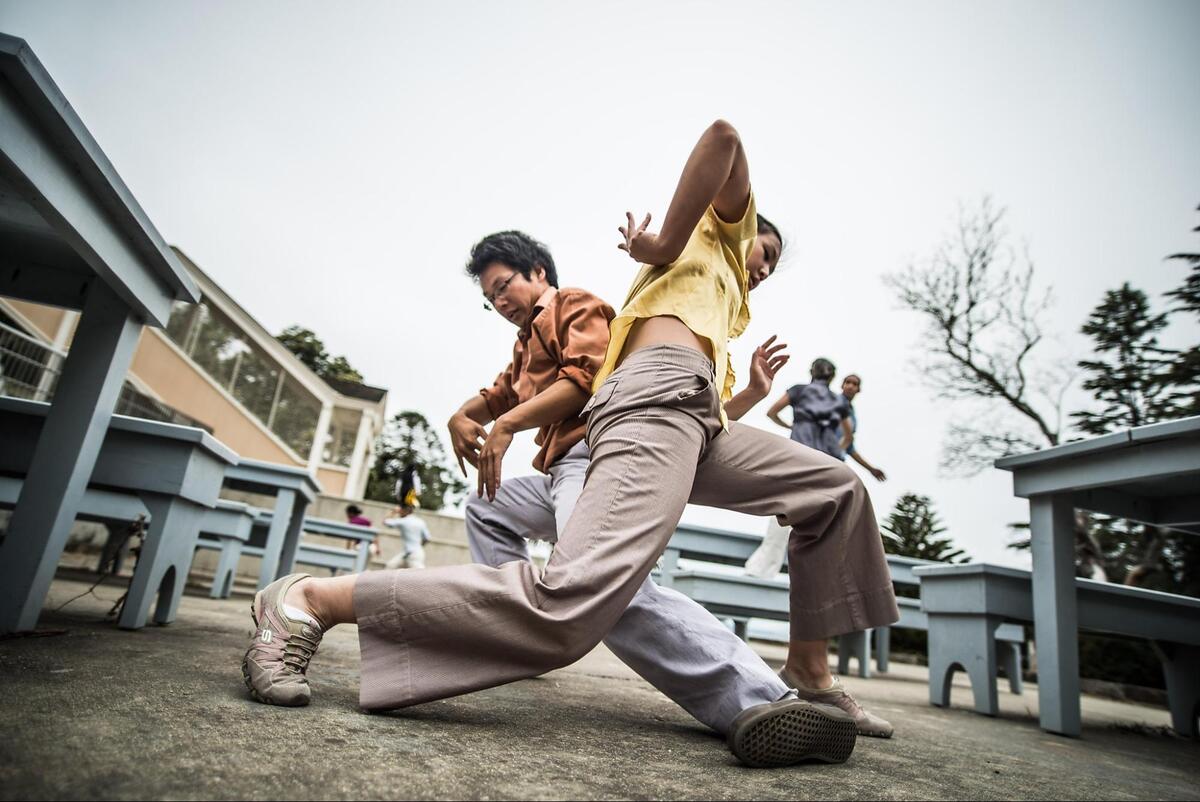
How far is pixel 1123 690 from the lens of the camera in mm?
7367

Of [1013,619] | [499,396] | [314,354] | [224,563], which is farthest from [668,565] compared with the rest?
[314,354]

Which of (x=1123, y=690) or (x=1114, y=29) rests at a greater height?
(x=1114, y=29)

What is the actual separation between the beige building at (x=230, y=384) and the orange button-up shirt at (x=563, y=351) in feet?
42.6

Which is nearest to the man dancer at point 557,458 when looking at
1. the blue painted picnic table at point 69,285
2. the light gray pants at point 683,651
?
the light gray pants at point 683,651

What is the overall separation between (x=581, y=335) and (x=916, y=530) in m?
26.0

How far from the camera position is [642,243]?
1609mm

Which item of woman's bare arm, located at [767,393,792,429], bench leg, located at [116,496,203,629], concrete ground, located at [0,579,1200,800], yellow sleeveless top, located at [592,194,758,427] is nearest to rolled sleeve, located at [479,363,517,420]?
yellow sleeveless top, located at [592,194,758,427]

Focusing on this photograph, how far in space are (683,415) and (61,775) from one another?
113cm

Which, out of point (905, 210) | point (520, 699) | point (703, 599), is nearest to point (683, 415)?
point (520, 699)

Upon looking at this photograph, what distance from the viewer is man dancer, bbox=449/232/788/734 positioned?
1540 mm

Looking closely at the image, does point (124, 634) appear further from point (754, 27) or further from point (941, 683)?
point (754, 27)

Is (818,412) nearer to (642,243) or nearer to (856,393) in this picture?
(856,393)

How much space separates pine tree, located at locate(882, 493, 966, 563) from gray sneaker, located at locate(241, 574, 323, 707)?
23.7m

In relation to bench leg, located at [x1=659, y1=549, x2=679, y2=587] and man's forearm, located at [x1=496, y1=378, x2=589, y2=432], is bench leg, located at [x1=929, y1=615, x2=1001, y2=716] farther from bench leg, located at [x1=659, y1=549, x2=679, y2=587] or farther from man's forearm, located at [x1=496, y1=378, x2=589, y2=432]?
man's forearm, located at [x1=496, y1=378, x2=589, y2=432]
